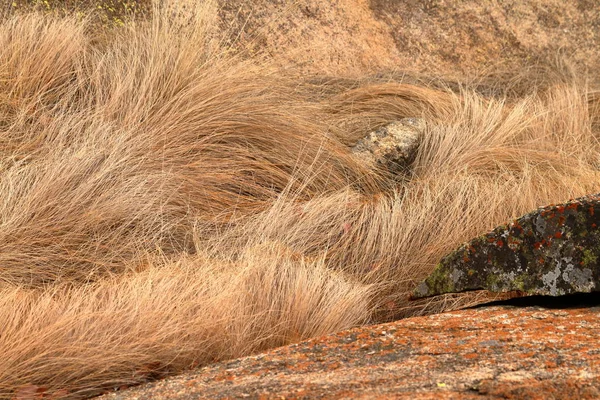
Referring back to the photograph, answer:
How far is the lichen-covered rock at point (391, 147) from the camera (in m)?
5.10

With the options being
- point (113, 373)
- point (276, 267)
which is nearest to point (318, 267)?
point (276, 267)

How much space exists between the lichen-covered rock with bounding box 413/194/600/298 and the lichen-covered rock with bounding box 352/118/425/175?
215cm

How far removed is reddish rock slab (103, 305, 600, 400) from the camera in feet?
6.65

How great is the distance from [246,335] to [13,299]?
2.84ft

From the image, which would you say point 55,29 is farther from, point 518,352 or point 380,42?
point 518,352

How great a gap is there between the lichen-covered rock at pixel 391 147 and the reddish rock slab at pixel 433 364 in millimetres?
2423

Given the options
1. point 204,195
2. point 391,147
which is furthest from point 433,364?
point 391,147

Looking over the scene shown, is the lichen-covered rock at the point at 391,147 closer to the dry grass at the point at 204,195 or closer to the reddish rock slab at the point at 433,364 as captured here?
the dry grass at the point at 204,195

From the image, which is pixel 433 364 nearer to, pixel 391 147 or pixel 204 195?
pixel 204 195

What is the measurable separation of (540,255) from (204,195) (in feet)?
6.79

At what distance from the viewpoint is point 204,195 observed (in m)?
4.37

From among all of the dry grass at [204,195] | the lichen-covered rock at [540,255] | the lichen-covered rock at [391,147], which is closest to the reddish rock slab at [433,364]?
the lichen-covered rock at [540,255]

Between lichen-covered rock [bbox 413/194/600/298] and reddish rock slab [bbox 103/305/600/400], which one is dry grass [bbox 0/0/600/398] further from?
lichen-covered rock [bbox 413/194/600/298]

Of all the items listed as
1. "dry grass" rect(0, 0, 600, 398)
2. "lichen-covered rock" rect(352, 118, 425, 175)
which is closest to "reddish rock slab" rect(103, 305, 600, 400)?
"dry grass" rect(0, 0, 600, 398)
